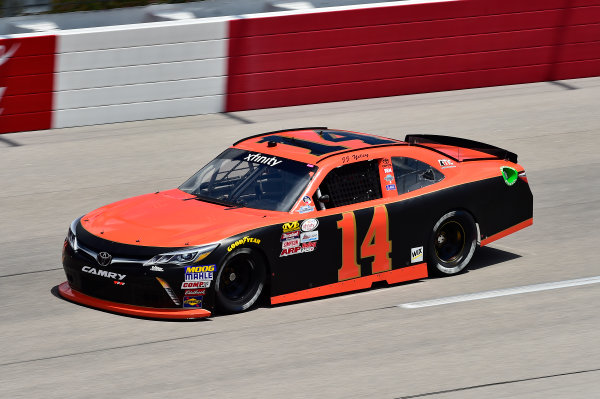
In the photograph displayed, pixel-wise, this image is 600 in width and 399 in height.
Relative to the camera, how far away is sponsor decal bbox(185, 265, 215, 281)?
8.00m

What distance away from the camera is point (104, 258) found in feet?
26.8

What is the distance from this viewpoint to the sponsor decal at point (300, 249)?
8.52m

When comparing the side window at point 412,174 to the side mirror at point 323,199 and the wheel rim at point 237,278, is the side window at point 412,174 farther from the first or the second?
the wheel rim at point 237,278

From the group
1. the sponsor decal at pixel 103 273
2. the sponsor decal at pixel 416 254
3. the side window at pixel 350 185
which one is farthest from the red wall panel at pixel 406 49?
the sponsor decal at pixel 103 273

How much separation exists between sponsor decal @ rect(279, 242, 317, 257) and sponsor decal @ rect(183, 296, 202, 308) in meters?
0.81

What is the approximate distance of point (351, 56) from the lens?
55.0ft

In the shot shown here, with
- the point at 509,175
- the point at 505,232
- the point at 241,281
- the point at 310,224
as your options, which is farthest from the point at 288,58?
the point at 241,281

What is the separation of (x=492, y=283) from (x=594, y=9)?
10.1m

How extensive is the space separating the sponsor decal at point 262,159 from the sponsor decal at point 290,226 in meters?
0.82

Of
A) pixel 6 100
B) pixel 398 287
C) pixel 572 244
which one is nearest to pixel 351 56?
pixel 6 100

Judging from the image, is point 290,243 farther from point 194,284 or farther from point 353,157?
point 353,157

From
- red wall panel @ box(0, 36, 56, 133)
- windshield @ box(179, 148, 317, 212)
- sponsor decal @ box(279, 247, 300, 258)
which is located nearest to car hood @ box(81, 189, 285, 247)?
windshield @ box(179, 148, 317, 212)

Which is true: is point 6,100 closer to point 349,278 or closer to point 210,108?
point 210,108

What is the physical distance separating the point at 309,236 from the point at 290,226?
8.6 inches
